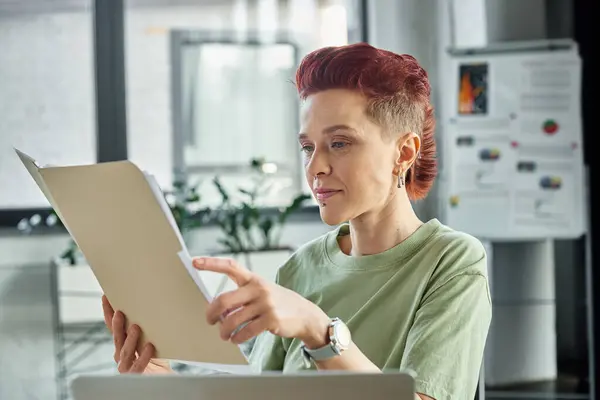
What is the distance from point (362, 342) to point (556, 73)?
113 inches

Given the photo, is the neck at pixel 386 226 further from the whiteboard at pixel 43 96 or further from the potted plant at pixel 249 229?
the whiteboard at pixel 43 96

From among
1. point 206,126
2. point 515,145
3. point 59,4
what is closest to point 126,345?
point 515,145

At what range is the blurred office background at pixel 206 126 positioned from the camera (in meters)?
4.15

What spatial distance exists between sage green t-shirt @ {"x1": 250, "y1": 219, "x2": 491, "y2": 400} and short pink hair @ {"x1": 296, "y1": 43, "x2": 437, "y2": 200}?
0.19 metres

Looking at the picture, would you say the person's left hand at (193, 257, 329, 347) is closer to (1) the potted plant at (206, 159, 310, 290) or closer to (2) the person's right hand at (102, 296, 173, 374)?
(2) the person's right hand at (102, 296, 173, 374)

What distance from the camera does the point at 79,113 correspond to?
14.6 feet

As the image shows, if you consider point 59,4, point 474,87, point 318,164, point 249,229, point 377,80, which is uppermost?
point 59,4

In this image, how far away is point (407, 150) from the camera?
1404 millimetres

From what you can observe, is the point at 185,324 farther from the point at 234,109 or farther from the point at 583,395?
the point at 234,109

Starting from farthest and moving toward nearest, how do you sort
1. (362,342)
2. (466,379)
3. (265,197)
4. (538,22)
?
(265,197) < (538,22) < (362,342) < (466,379)

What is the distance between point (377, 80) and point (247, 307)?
1.79 feet

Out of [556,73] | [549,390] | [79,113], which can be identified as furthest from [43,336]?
[556,73]

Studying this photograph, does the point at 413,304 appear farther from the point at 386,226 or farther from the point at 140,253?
the point at 140,253

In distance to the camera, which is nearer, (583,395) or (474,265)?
(474,265)
